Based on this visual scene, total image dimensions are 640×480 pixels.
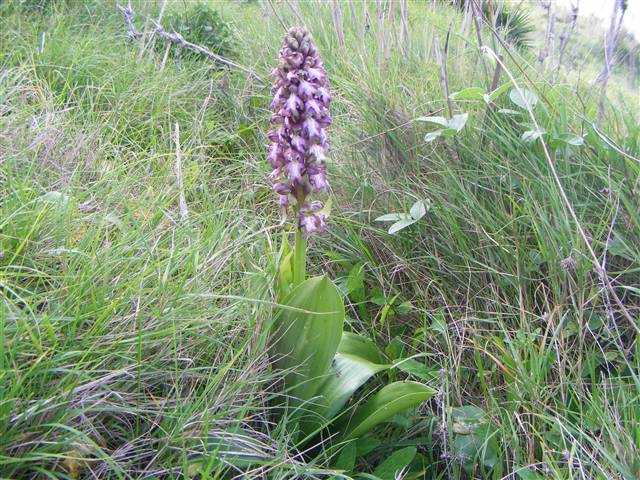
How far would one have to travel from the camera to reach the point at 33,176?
202cm

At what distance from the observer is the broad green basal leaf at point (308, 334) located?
1600 mm

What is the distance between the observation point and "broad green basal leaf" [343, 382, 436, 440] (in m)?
1.58

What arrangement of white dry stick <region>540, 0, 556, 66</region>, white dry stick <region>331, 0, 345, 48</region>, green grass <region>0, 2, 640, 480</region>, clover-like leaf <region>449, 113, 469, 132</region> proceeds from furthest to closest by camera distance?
white dry stick <region>331, 0, 345, 48</region> < white dry stick <region>540, 0, 556, 66</region> < clover-like leaf <region>449, 113, 469, 132</region> < green grass <region>0, 2, 640, 480</region>

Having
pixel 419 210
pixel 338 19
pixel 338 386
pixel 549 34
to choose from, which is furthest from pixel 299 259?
pixel 549 34

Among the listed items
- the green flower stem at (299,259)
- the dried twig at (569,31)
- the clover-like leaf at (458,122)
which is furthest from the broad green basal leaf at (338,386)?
the dried twig at (569,31)

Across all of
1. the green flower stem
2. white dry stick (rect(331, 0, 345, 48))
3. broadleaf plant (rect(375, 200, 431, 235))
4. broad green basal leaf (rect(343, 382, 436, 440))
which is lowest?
broad green basal leaf (rect(343, 382, 436, 440))

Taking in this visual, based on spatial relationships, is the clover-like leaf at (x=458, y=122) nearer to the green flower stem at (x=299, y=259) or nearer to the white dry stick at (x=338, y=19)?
the green flower stem at (x=299, y=259)

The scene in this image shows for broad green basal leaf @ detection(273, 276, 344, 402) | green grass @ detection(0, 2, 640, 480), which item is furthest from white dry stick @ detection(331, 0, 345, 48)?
broad green basal leaf @ detection(273, 276, 344, 402)

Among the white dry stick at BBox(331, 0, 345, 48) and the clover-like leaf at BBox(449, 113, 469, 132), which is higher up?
the white dry stick at BBox(331, 0, 345, 48)

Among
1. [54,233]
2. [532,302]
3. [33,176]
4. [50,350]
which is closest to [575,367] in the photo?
[532,302]

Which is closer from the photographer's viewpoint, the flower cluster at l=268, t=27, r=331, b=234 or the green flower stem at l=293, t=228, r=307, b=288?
the flower cluster at l=268, t=27, r=331, b=234

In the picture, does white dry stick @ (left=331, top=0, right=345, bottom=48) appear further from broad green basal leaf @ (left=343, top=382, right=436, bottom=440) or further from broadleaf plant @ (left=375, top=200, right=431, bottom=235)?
broad green basal leaf @ (left=343, top=382, right=436, bottom=440)

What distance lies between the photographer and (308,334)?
167cm

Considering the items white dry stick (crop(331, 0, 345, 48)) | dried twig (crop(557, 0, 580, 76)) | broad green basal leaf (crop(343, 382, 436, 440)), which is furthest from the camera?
white dry stick (crop(331, 0, 345, 48))
